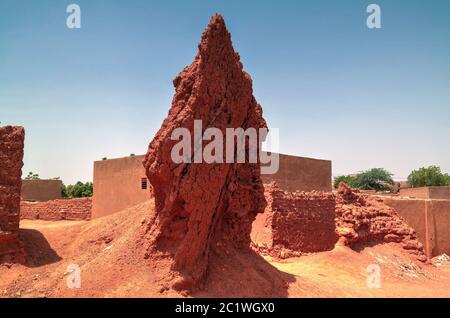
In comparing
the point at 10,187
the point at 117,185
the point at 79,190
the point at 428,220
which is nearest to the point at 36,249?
the point at 10,187

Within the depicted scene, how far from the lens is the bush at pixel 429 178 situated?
132 ft

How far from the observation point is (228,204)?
7.99 meters

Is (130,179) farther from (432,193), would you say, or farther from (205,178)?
(432,193)

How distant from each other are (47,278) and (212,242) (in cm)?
330

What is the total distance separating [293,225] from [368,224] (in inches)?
121

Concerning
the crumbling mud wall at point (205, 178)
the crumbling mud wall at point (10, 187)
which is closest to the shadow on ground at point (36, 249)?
the crumbling mud wall at point (10, 187)

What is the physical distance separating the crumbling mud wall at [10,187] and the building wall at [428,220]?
13.3m

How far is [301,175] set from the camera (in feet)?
63.9

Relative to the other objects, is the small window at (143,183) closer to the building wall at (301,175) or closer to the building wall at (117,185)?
the building wall at (117,185)

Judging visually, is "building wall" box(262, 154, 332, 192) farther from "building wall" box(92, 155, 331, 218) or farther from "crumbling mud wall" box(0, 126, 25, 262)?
"crumbling mud wall" box(0, 126, 25, 262)

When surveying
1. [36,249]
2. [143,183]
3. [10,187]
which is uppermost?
[143,183]

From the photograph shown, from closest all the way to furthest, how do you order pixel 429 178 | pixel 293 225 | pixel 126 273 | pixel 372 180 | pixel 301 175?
pixel 126 273 < pixel 293 225 < pixel 301 175 < pixel 429 178 < pixel 372 180

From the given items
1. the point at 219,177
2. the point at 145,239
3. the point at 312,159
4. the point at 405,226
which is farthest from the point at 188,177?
the point at 312,159

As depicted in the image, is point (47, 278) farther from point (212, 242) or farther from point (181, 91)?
point (181, 91)
